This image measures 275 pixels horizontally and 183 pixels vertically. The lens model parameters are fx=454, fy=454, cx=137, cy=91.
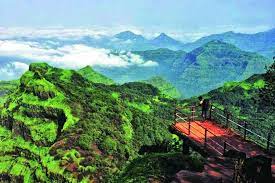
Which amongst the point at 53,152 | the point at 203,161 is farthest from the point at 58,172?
the point at 203,161

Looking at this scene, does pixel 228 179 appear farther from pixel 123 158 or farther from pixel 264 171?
pixel 123 158

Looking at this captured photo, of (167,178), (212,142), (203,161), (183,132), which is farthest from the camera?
(183,132)

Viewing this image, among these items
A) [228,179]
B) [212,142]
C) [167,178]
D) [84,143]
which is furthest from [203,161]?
[84,143]

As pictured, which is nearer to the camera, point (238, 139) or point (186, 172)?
point (186, 172)

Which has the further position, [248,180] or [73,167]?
[73,167]

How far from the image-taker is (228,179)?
26906 mm

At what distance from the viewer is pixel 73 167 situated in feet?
584

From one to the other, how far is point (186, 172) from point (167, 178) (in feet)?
6.07

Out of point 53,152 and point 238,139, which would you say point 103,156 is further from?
point 238,139

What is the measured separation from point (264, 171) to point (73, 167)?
163 m

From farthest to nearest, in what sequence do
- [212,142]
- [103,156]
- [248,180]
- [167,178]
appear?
[103,156], [212,142], [167,178], [248,180]

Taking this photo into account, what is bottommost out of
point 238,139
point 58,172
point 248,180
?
point 58,172

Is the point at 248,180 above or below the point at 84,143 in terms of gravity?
above

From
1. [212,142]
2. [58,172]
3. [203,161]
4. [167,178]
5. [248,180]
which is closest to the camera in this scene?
[248,180]
